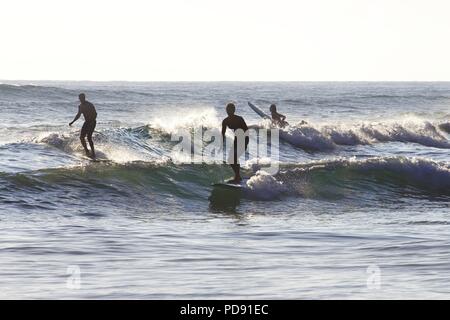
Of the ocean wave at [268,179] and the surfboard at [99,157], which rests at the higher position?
the surfboard at [99,157]

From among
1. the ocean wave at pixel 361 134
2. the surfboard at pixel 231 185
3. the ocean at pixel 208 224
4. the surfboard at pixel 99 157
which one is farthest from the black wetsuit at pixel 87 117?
the ocean wave at pixel 361 134

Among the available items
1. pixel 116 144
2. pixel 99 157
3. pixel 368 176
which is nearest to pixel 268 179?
pixel 368 176

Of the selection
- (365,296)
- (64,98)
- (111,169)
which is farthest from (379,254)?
(64,98)

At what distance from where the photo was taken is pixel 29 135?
1217 inches

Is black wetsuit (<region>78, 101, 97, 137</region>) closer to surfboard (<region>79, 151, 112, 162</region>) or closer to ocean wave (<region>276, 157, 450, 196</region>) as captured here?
surfboard (<region>79, 151, 112, 162</region>)

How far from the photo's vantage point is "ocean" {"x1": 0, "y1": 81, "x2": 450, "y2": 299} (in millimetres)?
9125

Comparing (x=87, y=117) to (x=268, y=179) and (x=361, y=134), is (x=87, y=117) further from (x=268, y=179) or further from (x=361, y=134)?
(x=361, y=134)

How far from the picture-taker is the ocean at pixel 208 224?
9.12 m

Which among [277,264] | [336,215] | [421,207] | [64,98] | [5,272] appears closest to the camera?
[5,272]

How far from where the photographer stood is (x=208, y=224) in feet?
46.6

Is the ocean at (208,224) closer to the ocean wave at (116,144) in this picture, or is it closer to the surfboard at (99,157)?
the ocean wave at (116,144)

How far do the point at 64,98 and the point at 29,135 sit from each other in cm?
3174

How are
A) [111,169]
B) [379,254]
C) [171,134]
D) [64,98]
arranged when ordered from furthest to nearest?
[64,98], [171,134], [111,169], [379,254]

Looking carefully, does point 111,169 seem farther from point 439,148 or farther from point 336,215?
point 439,148
